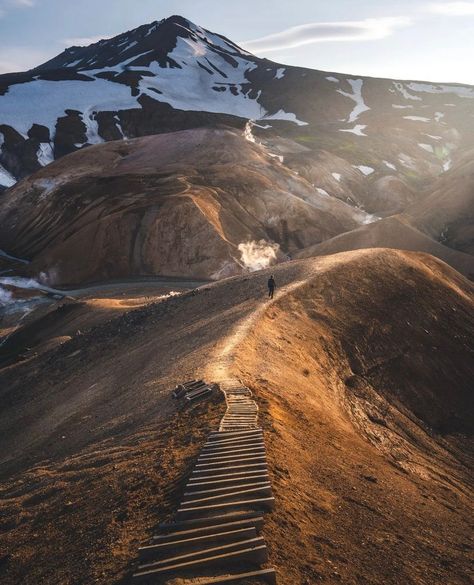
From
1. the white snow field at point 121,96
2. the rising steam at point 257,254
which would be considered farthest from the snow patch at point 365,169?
the rising steam at point 257,254

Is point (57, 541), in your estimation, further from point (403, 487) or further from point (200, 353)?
point (200, 353)

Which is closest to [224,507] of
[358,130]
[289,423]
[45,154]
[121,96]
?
[289,423]

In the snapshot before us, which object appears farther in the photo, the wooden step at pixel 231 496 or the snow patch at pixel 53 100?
the snow patch at pixel 53 100

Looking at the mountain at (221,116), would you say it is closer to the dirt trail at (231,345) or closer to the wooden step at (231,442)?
the dirt trail at (231,345)

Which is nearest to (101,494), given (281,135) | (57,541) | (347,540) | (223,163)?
(57,541)

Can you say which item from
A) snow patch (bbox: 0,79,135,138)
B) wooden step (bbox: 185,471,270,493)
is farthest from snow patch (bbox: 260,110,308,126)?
wooden step (bbox: 185,471,270,493)

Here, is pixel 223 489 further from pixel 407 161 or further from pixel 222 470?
pixel 407 161

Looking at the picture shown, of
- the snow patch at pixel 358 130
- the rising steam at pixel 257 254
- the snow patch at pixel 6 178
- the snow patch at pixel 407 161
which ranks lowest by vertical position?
the rising steam at pixel 257 254

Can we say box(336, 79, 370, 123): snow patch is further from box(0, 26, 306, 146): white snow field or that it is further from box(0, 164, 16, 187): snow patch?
box(0, 164, 16, 187): snow patch
